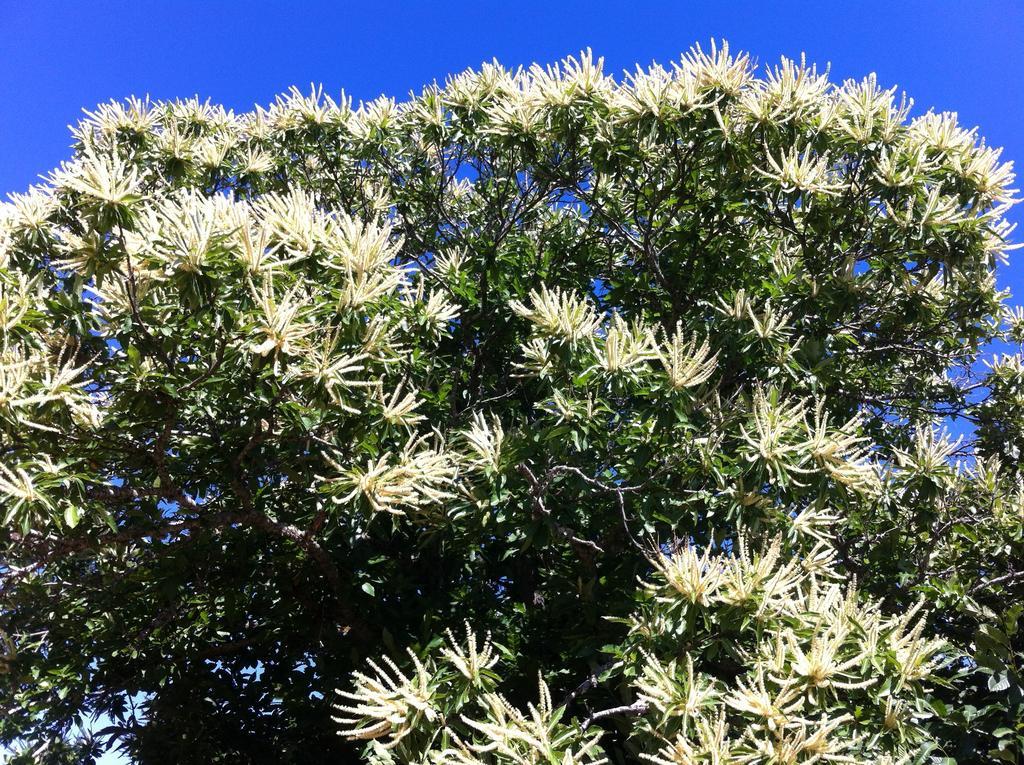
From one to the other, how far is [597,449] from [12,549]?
8.71 ft

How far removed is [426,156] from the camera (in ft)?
20.7

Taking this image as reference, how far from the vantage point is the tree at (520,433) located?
12.0 feet

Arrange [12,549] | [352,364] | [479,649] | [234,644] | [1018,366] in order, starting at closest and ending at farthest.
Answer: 1. [352,364]
2. [12,549]
3. [479,649]
4. [234,644]
5. [1018,366]

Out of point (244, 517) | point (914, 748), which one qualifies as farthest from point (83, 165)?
point (914, 748)

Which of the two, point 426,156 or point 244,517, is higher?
point 426,156

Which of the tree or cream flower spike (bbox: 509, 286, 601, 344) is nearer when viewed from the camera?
the tree

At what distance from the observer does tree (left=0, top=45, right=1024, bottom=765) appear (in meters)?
3.66

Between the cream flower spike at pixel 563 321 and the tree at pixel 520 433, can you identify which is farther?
the cream flower spike at pixel 563 321

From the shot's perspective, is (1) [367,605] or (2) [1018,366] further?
(2) [1018,366]

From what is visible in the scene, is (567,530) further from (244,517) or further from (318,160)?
(318,160)

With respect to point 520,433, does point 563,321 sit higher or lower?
higher

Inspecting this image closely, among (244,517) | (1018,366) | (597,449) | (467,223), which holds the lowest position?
(244,517)

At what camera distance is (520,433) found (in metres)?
4.27

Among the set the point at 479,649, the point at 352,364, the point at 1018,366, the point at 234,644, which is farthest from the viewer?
the point at 1018,366
